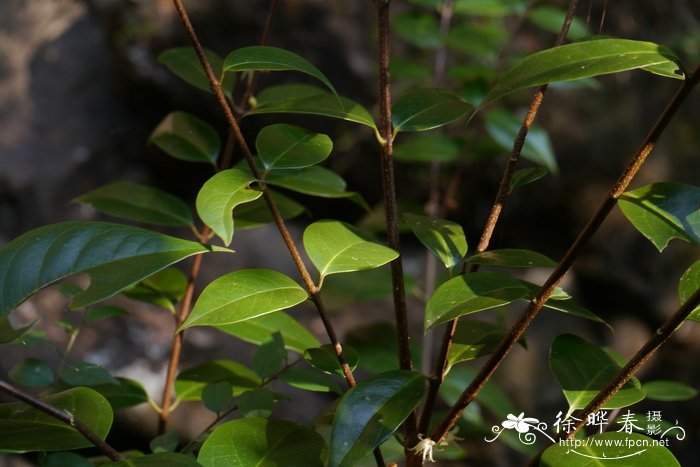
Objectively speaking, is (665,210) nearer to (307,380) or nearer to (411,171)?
(307,380)

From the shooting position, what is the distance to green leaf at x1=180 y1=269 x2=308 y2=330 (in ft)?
1.77

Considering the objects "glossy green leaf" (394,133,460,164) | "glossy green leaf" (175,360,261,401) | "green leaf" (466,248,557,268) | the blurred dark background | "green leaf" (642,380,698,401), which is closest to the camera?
"green leaf" (466,248,557,268)

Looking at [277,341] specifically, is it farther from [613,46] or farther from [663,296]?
[663,296]

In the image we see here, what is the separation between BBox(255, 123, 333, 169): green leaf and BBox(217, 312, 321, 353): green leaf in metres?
0.24

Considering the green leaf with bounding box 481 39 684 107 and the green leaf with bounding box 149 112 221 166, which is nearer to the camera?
the green leaf with bounding box 481 39 684 107

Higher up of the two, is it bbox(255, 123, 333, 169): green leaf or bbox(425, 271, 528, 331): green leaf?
bbox(255, 123, 333, 169): green leaf

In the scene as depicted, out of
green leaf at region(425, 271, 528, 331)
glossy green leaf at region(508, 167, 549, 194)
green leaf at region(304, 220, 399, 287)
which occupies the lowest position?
green leaf at region(425, 271, 528, 331)

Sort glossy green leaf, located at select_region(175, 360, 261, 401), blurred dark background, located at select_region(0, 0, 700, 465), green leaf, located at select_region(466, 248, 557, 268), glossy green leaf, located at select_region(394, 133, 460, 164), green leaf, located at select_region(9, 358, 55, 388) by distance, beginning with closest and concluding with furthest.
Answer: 1. green leaf, located at select_region(466, 248, 557, 268)
2. green leaf, located at select_region(9, 358, 55, 388)
3. glossy green leaf, located at select_region(175, 360, 261, 401)
4. glossy green leaf, located at select_region(394, 133, 460, 164)
5. blurred dark background, located at select_region(0, 0, 700, 465)

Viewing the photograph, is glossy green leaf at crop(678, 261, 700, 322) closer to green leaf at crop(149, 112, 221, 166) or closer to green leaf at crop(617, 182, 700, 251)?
green leaf at crop(617, 182, 700, 251)

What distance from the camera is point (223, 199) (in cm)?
55

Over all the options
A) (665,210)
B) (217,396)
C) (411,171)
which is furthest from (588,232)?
(411,171)

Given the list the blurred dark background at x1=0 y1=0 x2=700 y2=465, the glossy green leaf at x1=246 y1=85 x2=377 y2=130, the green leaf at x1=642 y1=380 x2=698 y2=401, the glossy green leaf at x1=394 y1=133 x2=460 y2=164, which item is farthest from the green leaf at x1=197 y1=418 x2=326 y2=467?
the blurred dark background at x1=0 y1=0 x2=700 y2=465

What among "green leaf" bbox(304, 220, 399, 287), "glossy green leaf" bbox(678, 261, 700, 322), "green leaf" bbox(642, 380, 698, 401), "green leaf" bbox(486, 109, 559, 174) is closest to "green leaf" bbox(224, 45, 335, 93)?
"green leaf" bbox(304, 220, 399, 287)

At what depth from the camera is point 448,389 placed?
117cm
